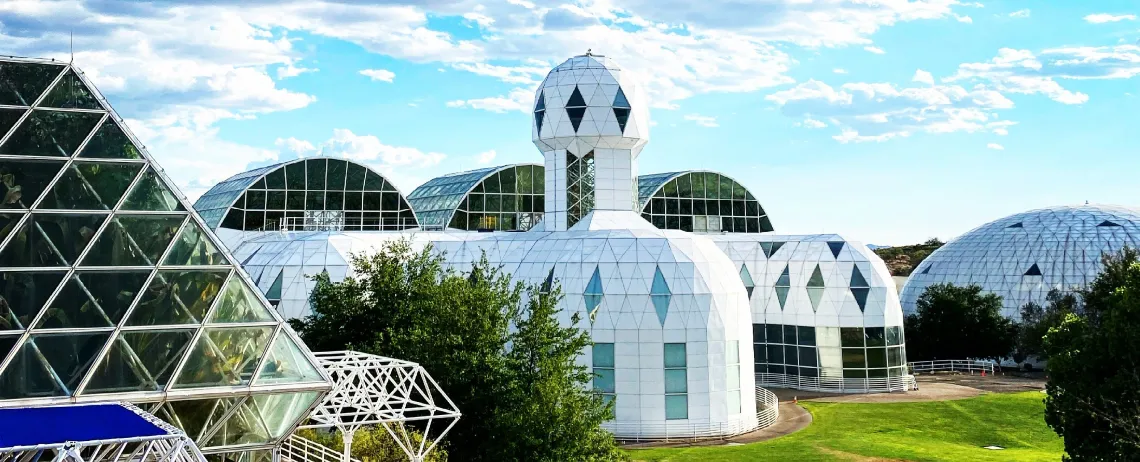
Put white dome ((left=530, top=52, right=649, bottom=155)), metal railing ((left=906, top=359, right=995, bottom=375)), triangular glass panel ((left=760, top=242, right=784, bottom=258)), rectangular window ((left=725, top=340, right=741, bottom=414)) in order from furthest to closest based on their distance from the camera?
1. metal railing ((left=906, top=359, right=995, bottom=375))
2. triangular glass panel ((left=760, top=242, right=784, bottom=258))
3. white dome ((left=530, top=52, right=649, bottom=155))
4. rectangular window ((left=725, top=340, right=741, bottom=414))

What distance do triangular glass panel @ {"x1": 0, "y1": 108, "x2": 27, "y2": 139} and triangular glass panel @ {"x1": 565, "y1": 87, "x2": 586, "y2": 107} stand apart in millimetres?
33752

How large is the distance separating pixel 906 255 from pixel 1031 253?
3319 inches

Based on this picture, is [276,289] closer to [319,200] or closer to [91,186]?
[319,200]

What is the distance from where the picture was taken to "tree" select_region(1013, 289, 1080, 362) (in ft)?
208

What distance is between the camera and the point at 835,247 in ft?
187

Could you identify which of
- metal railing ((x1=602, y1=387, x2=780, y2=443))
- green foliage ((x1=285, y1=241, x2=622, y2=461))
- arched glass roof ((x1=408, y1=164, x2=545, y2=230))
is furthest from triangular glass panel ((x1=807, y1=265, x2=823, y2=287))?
green foliage ((x1=285, y1=241, x2=622, y2=461))

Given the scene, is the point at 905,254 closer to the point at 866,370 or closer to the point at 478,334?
→ the point at 866,370

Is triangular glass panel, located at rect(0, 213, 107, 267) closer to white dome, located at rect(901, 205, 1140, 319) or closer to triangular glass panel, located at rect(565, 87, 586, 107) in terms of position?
triangular glass panel, located at rect(565, 87, 586, 107)

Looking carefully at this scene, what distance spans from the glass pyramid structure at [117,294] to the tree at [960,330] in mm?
56450

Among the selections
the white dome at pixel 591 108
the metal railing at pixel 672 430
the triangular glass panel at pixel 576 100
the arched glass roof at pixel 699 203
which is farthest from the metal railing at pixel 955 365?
the triangular glass panel at pixel 576 100

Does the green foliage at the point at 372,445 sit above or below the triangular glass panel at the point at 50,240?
below

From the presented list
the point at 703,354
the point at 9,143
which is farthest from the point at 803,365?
the point at 9,143

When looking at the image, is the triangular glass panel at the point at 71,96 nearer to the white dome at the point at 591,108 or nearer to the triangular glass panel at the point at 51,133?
the triangular glass panel at the point at 51,133

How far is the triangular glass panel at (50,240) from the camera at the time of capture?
2023cm
